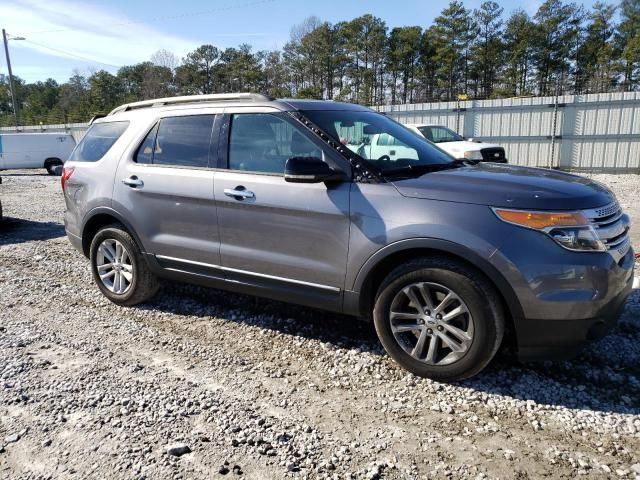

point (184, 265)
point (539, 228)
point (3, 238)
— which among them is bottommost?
point (3, 238)

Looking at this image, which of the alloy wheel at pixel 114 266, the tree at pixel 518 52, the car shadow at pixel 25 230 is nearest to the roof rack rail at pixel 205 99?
the alloy wheel at pixel 114 266

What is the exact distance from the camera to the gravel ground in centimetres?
258

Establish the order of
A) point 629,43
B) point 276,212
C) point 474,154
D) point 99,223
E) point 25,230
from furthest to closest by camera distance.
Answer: point 629,43
point 474,154
point 25,230
point 99,223
point 276,212

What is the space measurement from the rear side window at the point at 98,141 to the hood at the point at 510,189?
295 centimetres

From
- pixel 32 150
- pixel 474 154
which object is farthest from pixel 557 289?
pixel 32 150

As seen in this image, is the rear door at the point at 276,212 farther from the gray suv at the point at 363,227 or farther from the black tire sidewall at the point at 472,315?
the black tire sidewall at the point at 472,315

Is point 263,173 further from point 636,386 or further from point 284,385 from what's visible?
point 636,386

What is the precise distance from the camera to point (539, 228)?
2.91 m

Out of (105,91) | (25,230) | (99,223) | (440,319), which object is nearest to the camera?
(440,319)

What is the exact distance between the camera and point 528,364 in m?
3.54

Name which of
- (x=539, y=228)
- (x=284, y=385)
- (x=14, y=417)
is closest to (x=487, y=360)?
(x=539, y=228)

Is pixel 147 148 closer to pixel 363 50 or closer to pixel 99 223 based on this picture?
pixel 99 223

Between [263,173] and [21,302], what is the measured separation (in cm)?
311

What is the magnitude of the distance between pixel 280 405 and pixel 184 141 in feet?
7.85
